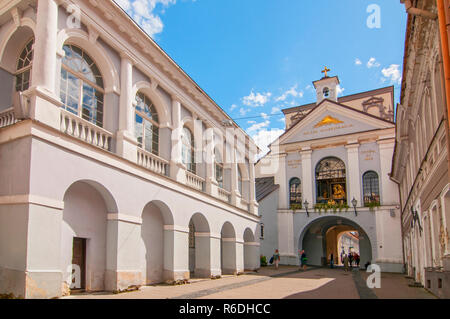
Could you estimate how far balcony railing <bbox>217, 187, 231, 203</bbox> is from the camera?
20.0 meters

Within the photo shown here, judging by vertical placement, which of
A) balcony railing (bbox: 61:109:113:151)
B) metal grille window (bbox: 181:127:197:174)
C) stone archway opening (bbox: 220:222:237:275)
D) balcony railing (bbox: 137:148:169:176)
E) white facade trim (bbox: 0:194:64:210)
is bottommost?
stone archway opening (bbox: 220:222:237:275)

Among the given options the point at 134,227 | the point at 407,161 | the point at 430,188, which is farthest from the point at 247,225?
the point at 430,188

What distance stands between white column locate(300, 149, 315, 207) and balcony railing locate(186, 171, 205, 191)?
13617 mm

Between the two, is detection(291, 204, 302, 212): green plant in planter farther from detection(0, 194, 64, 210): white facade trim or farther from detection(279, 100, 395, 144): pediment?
detection(0, 194, 64, 210): white facade trim

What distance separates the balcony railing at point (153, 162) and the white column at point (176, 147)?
0.30 m

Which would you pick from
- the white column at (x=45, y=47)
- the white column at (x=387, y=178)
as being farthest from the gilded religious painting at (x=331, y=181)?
the white column at (x=45, y=47)

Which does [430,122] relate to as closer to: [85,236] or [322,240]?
[85,236]

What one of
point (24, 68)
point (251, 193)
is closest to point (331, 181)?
point (251, 193)

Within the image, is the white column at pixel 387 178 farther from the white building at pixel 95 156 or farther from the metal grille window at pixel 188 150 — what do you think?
the metal grille window at pixel 188 150

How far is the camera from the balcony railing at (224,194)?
65.7 ft

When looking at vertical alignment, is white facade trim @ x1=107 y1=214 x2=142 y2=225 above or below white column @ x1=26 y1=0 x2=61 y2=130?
below

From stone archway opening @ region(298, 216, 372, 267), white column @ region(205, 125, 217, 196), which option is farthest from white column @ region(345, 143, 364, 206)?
white column @ region(205, 125, 217, 196)

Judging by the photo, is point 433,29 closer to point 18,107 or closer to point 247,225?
point 18,107

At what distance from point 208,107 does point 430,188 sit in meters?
10.9
